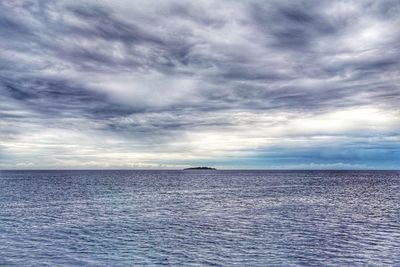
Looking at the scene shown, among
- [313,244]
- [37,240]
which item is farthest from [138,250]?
[313,244]

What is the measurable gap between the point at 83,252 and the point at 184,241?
1137 cm

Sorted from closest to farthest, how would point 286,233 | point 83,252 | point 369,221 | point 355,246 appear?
point 83,252, point 355,246, point 286,233, point 369,221

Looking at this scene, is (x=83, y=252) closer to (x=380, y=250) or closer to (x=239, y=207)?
(x=380, y=250)

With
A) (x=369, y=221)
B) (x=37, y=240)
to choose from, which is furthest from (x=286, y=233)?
(x=37, y=240)

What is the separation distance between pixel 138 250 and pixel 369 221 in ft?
127

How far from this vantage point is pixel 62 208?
74.1m

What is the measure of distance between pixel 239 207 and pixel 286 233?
95.2 feet

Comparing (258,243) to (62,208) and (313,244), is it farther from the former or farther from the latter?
(62,208)

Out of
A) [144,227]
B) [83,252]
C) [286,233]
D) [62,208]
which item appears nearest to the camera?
[83,252]

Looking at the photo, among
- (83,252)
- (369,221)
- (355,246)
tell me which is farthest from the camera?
(369,221)

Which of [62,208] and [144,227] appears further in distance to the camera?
[62,208]

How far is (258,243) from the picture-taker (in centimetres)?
4166

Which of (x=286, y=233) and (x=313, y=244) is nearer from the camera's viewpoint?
(x=313, y=244)

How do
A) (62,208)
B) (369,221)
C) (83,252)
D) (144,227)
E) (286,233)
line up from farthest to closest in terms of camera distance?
(62,208), (369,221), (144,227), (286,233), (83,252)
